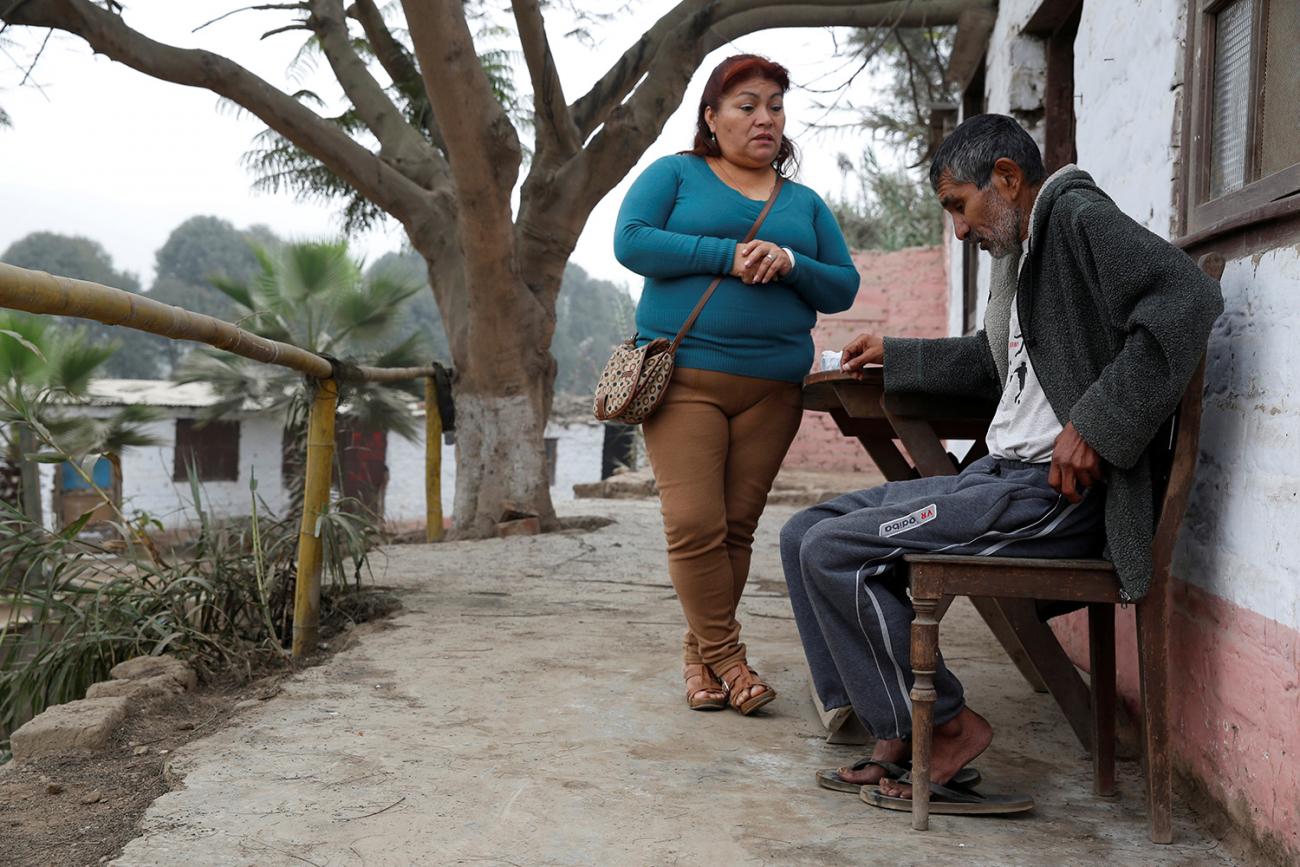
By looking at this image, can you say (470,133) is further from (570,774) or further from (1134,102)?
(570,774)

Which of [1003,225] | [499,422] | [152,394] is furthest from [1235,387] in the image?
[152,394]

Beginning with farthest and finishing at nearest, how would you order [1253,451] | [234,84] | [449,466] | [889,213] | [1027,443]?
[449,466] → [889,213] → [234,84] → [1027,443] → [1253,451]

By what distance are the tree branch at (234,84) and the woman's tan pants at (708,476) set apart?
195 inches

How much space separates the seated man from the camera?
204 cm

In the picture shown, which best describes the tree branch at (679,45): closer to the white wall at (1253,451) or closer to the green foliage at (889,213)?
the white wall at (1253,451)

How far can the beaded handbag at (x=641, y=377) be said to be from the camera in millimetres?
2955

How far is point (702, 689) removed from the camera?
3004 mm

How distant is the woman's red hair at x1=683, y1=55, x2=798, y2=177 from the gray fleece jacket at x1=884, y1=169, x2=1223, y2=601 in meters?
1.03

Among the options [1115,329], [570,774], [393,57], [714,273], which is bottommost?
[570,774]

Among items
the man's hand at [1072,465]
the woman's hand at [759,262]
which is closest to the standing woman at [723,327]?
the woman's hand at [759,262]

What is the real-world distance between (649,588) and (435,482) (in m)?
2.26

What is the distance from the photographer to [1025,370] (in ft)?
7.93

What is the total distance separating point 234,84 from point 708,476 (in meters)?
5.31

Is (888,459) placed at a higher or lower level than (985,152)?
lower
